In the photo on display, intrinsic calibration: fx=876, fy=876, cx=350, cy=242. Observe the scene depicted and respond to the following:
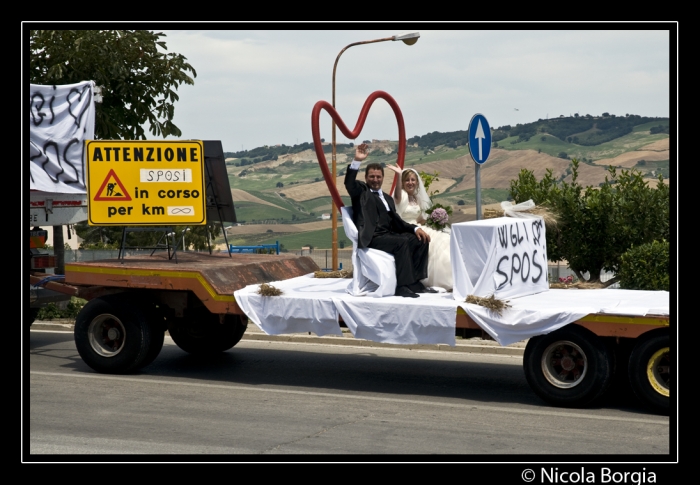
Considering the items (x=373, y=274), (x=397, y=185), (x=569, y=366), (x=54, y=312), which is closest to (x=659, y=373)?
(x=569, y=366)

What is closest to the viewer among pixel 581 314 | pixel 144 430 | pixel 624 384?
pixel 144 430

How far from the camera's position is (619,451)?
23.0ft

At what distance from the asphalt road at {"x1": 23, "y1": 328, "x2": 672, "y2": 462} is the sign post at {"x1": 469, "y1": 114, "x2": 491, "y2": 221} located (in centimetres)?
256

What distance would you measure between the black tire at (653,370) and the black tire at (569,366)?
0.87 ft

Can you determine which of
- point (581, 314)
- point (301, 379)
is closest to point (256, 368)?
point (301, 379)

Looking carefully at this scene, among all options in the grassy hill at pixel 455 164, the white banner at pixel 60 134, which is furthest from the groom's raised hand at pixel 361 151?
the grassy hill at pixel 455 164

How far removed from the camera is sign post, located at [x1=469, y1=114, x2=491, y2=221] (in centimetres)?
1115

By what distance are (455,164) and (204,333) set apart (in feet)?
343

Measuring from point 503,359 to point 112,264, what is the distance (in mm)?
5167

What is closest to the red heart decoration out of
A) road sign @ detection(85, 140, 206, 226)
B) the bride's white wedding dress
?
the bride's white wedding dress

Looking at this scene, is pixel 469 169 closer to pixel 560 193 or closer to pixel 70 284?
pixel 560 193

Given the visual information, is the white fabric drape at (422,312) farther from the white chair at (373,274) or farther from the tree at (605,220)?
the tree at (605,220)

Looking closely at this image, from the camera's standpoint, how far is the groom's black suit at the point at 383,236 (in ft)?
31.7

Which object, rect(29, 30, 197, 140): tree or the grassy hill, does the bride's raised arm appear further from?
the grassy hill
